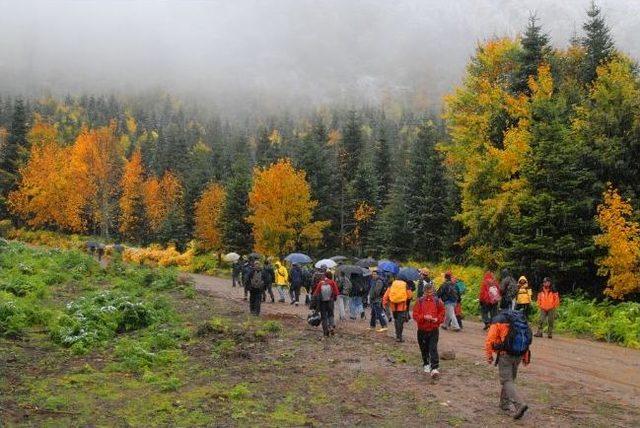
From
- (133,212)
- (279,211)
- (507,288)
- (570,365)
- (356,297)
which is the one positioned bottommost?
(570,365)

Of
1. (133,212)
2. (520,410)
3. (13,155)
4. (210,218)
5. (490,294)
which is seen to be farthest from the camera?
(133,212)

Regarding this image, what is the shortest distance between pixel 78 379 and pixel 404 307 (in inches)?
320

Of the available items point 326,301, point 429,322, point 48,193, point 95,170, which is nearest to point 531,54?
point 326,301

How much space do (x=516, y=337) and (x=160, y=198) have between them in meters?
66.1

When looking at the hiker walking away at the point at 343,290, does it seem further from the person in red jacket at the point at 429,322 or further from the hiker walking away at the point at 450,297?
the person in red jacket at the point at 429,322

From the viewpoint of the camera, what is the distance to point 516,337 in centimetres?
906

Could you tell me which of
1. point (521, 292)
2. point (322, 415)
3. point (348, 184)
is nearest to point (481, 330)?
point (521, 292)

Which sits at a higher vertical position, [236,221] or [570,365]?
[236,221]

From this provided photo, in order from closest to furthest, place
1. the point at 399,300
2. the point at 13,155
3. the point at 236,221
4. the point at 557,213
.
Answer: the point at 399,300
the point at 557,213
the point at 236,221
the point at 13,155

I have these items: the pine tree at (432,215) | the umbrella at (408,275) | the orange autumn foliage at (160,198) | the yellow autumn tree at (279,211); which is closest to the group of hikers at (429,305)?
the umbrella at (408,275)

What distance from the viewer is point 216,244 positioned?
165ft

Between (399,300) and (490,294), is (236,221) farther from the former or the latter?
(399,300)

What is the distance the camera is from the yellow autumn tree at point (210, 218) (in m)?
50.1

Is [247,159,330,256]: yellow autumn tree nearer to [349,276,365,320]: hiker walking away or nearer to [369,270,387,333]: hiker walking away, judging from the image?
[349,276,365,320]: hiker walking away
